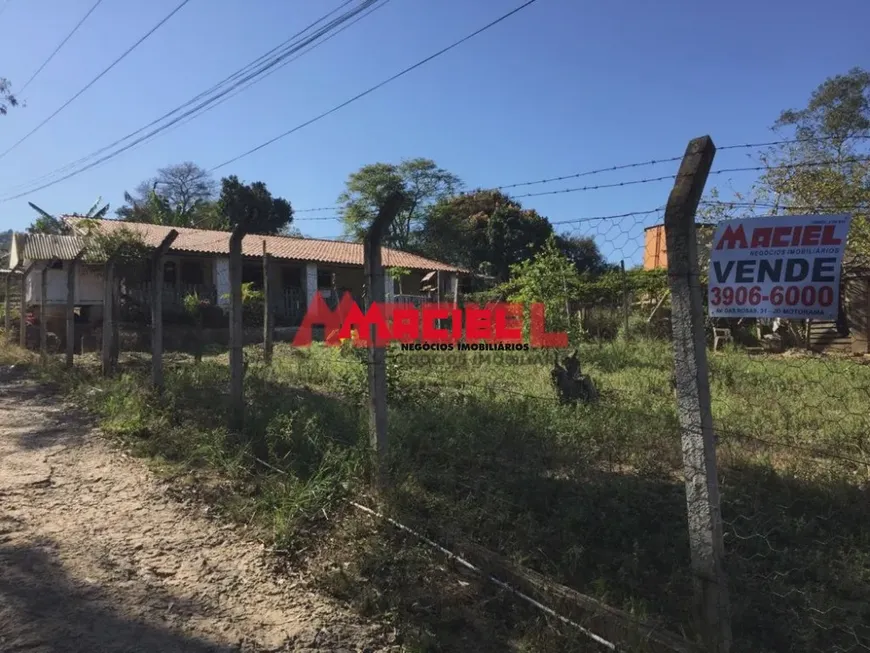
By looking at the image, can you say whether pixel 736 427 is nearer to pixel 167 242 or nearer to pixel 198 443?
pixel 198 443

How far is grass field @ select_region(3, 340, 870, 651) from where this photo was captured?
2760 millimetres

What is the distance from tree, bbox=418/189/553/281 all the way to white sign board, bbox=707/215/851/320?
23132 mm

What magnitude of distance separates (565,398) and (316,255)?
1670cm

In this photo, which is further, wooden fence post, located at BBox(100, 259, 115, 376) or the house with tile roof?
the house with tile roof

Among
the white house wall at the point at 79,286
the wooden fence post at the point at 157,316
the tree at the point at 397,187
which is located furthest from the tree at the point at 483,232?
the wooden fence post at the point at 157,316

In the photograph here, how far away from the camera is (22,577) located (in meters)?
3.16

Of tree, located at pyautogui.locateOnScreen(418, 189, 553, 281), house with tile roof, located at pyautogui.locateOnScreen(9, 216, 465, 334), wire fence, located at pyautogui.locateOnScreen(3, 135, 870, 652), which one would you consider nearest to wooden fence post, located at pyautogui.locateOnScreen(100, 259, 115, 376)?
wire fence, located at pyautogui.locateOnScreen(3, 135, 870, 652)

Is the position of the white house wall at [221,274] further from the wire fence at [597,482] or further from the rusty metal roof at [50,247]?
the wire fence at [597,482]

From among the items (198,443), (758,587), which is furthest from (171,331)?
(758,587)

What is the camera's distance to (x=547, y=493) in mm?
3760

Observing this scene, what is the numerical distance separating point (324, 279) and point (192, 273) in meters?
4.75

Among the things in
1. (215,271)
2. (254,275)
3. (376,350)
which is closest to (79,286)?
(215,271)

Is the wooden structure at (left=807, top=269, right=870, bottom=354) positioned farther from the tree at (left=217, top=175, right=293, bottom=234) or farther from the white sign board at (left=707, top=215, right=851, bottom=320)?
the tree at (left=217, top=175, right=293, bottom=234)

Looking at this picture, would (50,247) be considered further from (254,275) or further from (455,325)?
(455,325)
